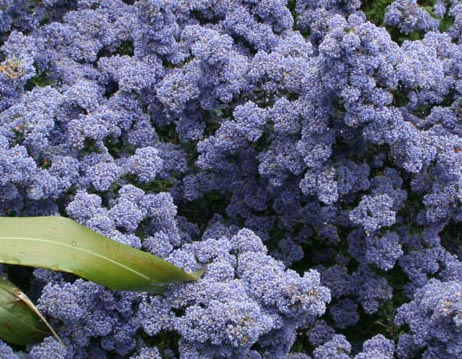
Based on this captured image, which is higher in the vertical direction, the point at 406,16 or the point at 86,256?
the point at 406,16

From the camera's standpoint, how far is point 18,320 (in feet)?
10.7

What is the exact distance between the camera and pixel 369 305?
3.76 meters

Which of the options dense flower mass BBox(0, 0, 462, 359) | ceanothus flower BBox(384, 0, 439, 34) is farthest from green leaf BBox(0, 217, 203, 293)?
ceanothus flower BBox(384, 0, 439, 34)

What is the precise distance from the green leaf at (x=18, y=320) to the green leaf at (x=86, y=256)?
0.75ft

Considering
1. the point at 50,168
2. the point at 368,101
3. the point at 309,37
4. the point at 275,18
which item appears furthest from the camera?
the point at 309,37

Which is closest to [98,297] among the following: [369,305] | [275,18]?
[369,305]

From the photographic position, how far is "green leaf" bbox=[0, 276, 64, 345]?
3262mm

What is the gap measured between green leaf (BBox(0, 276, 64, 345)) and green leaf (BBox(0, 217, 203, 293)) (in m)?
0.23

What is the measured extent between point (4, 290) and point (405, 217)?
1.86m

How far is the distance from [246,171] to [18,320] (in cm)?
134

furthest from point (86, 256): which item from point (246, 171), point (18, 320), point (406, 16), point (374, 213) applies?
point (406, 16)

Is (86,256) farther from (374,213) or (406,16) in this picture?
(406,16)

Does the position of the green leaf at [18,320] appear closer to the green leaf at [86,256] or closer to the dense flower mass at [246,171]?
the dense flower mass at [246,171]

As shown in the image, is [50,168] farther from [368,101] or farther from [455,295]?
[455,295]
